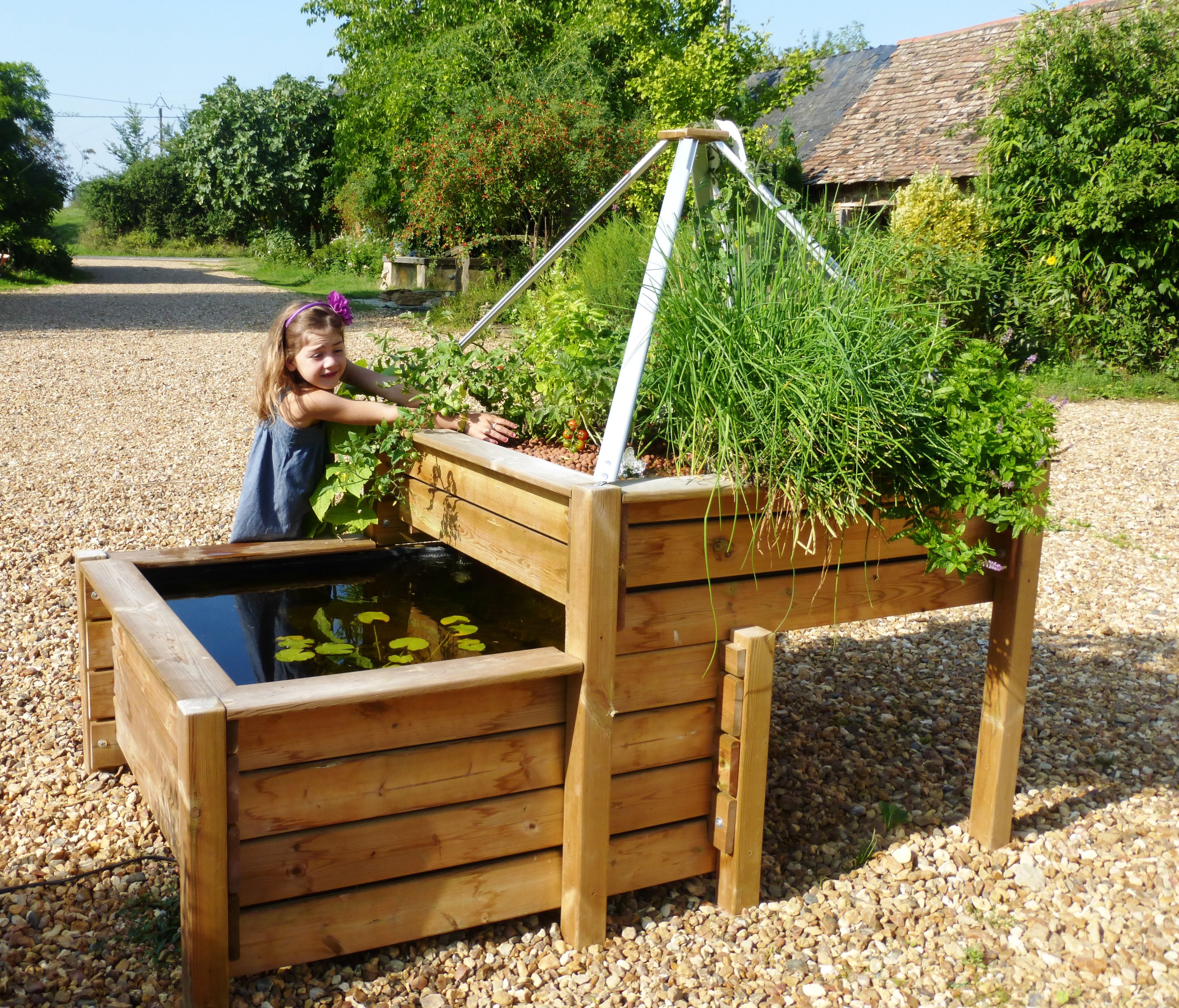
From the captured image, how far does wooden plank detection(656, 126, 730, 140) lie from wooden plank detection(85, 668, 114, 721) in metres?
2.11

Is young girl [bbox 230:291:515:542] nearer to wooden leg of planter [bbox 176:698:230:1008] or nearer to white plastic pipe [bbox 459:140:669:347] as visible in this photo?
white plastic pipe [bbox 459:140:669:347]

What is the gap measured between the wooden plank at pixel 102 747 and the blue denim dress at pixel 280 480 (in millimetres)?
638

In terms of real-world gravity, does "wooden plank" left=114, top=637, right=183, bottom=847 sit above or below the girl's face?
below

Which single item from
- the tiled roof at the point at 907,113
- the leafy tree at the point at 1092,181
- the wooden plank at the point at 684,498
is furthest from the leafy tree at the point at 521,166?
the wooden plank at the point at 684,498

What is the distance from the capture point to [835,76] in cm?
2011

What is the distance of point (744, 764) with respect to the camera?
2328mm

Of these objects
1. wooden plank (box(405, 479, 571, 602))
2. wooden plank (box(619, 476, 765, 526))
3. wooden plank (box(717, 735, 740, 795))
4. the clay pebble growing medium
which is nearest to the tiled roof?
the clay pebble growing medium

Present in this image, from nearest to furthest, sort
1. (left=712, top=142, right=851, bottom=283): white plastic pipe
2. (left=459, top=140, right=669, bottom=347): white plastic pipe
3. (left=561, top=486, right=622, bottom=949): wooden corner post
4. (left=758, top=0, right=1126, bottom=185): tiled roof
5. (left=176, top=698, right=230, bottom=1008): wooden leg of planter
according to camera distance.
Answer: (left=176, top=698, right=230, bottom=1008): wooden leg of planter, (left=561, top=486, right=622, bottom=949): wooden corner post, (left=712, top=142, right=851, bottom=283): white plastic pipe, (left=459, top=140, right=669, bottom=347): white plastic pipe, (left=758, top=0, right=1126, bottom=185): tiled roof

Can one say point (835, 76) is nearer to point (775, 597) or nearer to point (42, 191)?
point (42, 191)

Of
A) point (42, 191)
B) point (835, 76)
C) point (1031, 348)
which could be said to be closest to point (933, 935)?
point (1031, 348)

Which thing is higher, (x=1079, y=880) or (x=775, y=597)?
(x=775, y=597)

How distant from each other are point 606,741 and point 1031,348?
10.1 m

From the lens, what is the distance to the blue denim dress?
117 inches

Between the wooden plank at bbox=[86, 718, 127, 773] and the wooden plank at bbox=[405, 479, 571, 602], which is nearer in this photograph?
the wooden plank at bbox=[405, 479, 571, 602]
